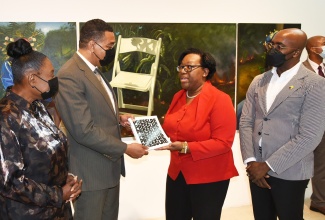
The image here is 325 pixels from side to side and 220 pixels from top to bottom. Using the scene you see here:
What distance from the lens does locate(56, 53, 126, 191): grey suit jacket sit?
90.8 inches

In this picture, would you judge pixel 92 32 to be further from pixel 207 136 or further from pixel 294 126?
pixel 294 126

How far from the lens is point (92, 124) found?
2.35m

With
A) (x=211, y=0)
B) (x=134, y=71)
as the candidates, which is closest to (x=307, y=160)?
(x=134, y=71)

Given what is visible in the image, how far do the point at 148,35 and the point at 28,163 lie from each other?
2430 mm

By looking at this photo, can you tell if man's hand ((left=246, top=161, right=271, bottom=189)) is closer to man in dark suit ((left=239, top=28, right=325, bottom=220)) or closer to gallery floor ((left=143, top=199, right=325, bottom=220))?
man in dark suit ((left=239, top=28, right=325, bottom=220))

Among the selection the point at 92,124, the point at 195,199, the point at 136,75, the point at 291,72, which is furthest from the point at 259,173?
the point at 136,75

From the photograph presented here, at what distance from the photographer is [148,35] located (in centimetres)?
394

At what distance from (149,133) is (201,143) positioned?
39cm

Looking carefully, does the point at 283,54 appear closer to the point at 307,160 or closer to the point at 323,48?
the point at 307,160

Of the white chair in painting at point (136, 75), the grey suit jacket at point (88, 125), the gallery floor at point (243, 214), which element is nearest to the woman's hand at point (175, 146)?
the grey suit jacket at point (88, 125)

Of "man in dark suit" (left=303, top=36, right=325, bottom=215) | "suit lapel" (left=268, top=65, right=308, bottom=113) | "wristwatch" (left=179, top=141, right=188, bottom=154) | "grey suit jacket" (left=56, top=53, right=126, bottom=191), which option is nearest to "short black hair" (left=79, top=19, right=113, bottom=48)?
"grey suit jacket" (left=56, top=53, right=126, bottom=191)

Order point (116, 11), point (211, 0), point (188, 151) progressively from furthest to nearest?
point (211, 0)
point (116, 11)
point (188, 151)

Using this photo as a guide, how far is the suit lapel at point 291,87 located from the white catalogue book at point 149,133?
785 mm

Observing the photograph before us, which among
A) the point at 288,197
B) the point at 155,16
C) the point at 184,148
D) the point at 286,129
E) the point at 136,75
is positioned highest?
the point at 155,16
